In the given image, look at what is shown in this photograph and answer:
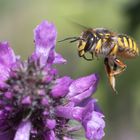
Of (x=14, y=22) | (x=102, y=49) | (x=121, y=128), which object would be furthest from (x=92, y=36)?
(x=14, y=22)

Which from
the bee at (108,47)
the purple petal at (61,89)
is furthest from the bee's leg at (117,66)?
the purple petal at (61,89)

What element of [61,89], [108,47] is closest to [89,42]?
[108,47]

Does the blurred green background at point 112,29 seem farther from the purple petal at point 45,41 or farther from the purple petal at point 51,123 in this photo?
the purple petal at point 51,123

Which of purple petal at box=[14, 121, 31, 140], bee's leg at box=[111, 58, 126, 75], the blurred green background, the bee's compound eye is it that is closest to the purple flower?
purple petal at box=[14, 121, 31, 140]

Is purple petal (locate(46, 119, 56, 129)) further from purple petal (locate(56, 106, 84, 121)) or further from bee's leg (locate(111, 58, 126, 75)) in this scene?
bee's leg (locate(111, 58, 126, 75))

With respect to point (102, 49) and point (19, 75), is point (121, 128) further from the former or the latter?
point (19, 75)

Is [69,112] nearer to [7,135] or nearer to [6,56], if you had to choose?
[7,135]
